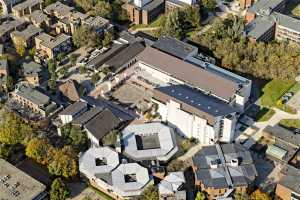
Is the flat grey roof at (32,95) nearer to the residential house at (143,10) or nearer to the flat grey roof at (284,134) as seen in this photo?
the residential house at (143,10)

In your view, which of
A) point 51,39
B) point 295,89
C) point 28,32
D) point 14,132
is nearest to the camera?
point 14,132

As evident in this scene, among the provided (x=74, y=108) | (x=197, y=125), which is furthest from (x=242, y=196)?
(x=74, y=108)

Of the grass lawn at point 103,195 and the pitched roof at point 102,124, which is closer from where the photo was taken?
the grass lawn at point 103,195

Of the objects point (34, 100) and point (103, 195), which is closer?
point (103, 195)

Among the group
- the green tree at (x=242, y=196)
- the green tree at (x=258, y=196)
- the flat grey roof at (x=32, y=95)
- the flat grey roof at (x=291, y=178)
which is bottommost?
the green tree at (x=242, y=196)

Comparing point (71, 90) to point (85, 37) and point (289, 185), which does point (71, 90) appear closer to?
point (85, 37)


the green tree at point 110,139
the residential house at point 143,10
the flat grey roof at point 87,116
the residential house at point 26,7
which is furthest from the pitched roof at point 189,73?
the residential house at point 26,7

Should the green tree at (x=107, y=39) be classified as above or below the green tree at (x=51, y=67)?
above
